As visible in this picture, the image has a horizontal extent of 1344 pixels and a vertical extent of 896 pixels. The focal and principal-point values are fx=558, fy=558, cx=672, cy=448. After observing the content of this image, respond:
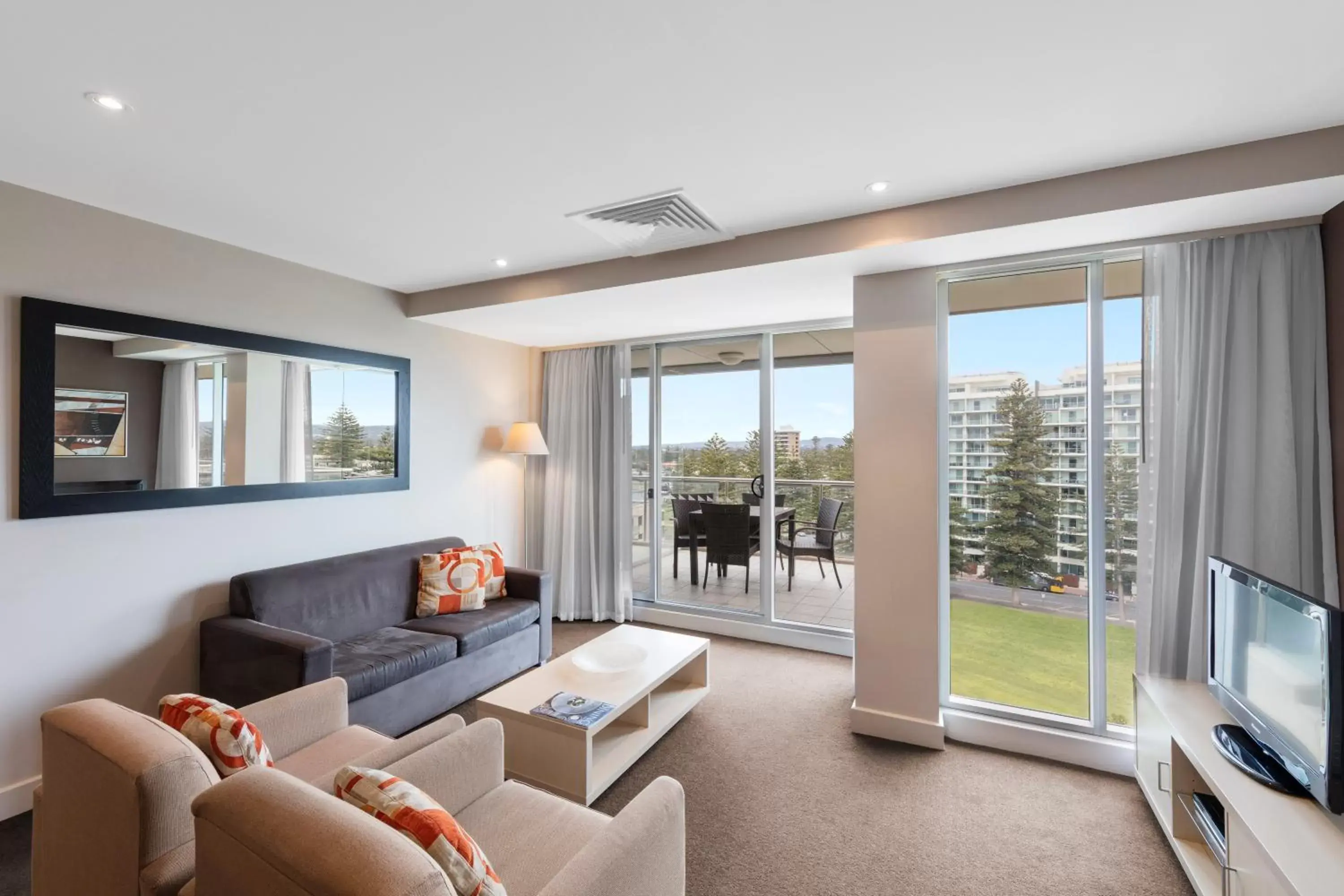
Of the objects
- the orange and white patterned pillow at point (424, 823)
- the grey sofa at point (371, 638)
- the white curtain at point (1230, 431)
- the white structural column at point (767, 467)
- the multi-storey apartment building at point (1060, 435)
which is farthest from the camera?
the white structural column at point (767, 467)

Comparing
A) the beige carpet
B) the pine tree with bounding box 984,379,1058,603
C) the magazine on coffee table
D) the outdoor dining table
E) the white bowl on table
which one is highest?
the pine tree with bounding box 984,379,1058,603

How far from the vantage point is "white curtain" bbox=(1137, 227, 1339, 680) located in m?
2.14

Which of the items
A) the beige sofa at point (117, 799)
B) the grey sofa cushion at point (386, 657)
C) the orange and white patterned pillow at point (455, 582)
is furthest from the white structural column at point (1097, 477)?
the orange and white patterned pillow at point (455, 582)

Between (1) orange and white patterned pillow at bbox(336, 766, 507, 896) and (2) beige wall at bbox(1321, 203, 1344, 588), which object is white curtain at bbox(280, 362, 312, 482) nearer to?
(1) orange and white patterned pillow at bbox(336, 766, 507, 896)

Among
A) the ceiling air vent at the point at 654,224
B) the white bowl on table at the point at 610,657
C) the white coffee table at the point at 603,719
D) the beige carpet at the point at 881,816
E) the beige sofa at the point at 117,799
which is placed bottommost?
the beige carpet at the point at 881,816

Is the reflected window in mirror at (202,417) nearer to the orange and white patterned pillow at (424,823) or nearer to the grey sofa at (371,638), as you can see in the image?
the grey sofa at (371,638)

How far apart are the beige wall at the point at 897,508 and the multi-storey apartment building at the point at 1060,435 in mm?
285

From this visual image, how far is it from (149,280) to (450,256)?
1.33 m

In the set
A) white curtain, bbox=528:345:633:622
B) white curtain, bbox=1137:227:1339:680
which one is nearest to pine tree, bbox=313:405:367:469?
white curtain, bbox=528:345:633:622

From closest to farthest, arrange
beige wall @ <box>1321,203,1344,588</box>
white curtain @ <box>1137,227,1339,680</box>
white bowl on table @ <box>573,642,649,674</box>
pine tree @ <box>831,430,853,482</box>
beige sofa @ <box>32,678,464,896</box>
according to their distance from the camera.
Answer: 1. beige sofa @ <box>32,678,464,896</box>
2. beige wall @ <box>1321,203,1344,588</box>
3. white curtain @ <box>1137,227,1339,680</box>
4. white bowl on table @ <box>573,642,649,674</box>
5. pine tree @ <box>831,430,853,482</box>

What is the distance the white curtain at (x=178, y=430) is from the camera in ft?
8.58

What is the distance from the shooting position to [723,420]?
448cm

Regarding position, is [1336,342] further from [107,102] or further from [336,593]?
[336,593]

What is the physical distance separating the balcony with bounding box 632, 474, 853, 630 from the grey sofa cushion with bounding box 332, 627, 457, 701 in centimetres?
203
